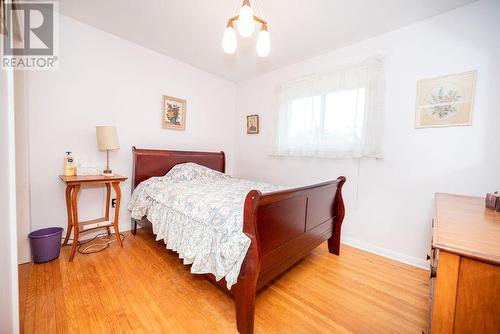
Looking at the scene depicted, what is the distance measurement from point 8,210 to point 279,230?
1.51 metres

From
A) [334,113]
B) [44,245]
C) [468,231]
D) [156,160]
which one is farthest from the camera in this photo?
[156,160]

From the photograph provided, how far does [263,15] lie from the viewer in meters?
2.11

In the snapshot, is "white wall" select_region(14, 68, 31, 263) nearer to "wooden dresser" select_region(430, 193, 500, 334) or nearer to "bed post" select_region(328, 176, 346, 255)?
"wooden dresser" select_region(430, 193, 500, 334)

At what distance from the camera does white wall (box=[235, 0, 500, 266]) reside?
5.95 ft

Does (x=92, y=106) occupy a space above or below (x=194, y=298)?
above

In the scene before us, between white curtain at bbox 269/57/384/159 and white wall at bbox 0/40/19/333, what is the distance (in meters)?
2.77

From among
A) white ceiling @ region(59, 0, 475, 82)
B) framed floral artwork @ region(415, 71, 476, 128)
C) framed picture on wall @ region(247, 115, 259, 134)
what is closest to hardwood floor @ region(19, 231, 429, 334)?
framed floral artwork @ region(415, 71, 476, 128)

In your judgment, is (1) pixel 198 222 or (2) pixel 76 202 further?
(2) pixel 76 202

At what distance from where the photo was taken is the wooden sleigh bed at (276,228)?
126 cm

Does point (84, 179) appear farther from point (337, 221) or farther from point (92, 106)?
point (337, 221)

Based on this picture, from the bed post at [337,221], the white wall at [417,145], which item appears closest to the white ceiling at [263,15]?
the white wall at [417,145]

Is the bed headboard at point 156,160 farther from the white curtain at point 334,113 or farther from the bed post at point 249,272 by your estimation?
the bed post at point 249,272

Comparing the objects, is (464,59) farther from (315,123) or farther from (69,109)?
(69,109)

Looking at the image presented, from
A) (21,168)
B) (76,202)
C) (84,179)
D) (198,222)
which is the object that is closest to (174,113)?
(84,179)
